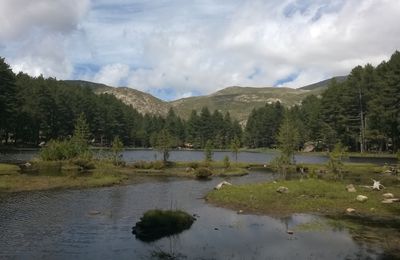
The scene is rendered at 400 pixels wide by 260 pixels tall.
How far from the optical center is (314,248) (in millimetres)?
28281

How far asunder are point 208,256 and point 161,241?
4887 millimetres

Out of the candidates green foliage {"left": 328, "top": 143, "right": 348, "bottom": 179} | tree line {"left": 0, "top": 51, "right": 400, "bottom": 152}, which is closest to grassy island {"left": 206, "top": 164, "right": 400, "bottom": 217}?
green foliage {"left": 328, "top": 143, "right": 348, "bottom": 179}

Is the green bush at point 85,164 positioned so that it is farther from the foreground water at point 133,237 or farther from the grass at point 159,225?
the grass at point 159,225

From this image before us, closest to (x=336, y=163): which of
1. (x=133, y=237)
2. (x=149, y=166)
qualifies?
(x=149, y=166)

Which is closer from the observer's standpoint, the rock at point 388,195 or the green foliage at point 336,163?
the rock at point 388,195

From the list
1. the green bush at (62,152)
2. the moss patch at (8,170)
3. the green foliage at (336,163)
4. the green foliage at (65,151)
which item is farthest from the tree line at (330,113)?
the moss patch at (8,170)

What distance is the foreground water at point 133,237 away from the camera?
27.0 m

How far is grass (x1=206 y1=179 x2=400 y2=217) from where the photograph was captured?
4091 cm

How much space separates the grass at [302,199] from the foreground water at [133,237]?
2.50 meters

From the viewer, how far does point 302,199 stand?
147 ft

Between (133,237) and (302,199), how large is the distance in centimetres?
2065

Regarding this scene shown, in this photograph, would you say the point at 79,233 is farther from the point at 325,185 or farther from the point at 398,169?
the point at 398,169

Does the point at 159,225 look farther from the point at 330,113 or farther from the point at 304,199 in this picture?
the point at 330,113

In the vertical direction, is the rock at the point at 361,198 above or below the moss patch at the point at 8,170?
below
